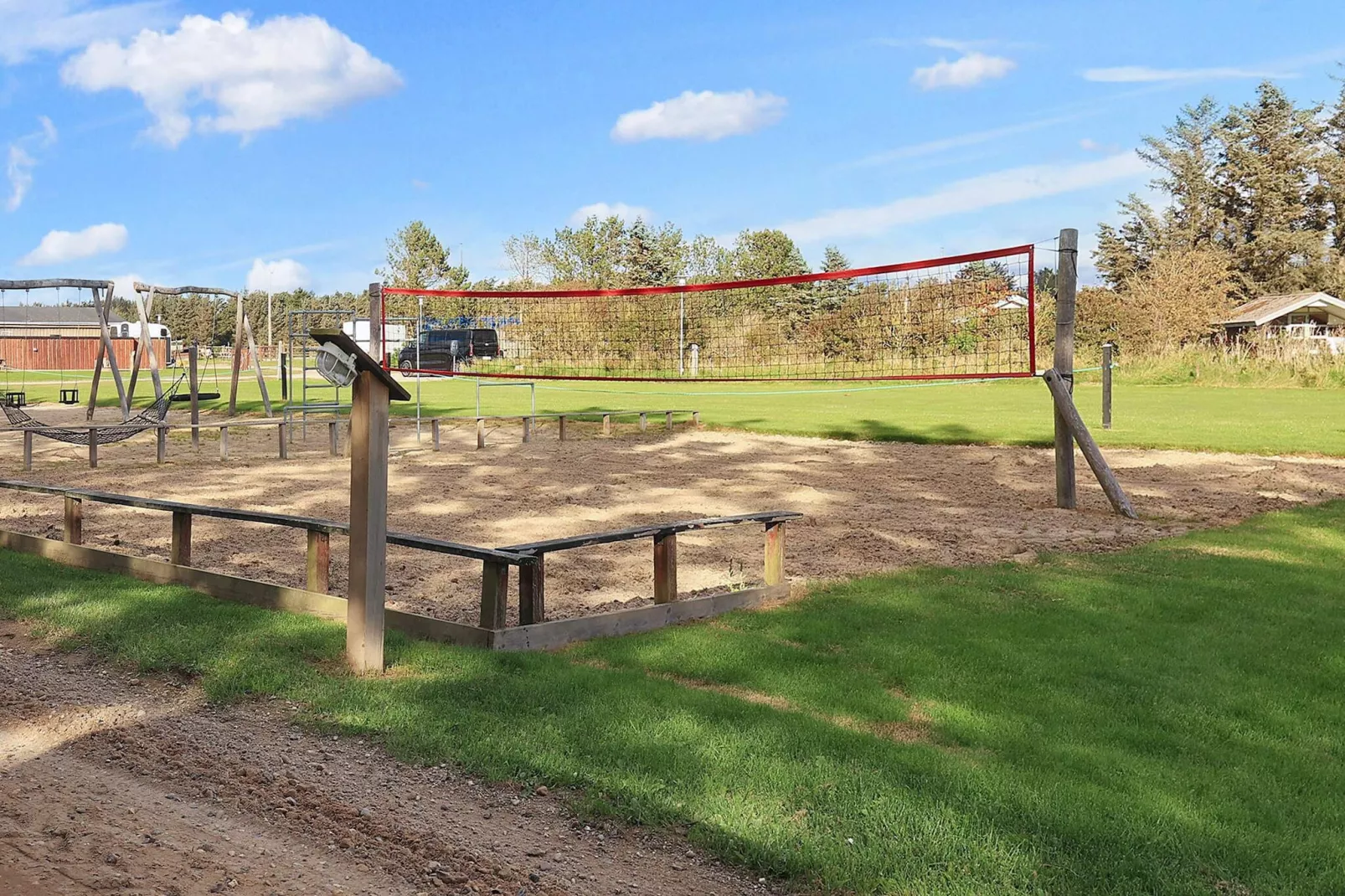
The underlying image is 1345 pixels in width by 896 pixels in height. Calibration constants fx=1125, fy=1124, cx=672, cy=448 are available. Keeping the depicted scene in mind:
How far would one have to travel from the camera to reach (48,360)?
55.8m

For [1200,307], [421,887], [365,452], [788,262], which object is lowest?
[421,887]

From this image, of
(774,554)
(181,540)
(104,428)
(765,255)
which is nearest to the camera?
(774,554)

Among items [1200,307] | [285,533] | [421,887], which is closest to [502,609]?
[421,887]

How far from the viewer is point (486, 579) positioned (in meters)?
5.39

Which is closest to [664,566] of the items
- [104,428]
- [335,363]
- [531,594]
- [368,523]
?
[531,594]

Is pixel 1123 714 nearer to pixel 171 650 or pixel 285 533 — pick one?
pixel 171 650

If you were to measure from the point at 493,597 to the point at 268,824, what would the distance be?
2.00 metres

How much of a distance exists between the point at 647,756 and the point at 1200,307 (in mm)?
45159

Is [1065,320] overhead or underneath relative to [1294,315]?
underneath

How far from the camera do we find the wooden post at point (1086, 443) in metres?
9.98

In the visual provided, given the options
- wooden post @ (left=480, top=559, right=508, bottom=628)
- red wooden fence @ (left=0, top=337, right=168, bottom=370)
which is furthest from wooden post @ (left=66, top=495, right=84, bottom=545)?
red wooden fence @ (left=0, top=337, right=168, bottom=370)

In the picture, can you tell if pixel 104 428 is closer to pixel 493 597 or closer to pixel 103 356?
pixel 103 356

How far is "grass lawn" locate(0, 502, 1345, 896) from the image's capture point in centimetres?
328

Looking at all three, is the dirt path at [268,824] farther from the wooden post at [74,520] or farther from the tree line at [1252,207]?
the tree line at [1252,207]
